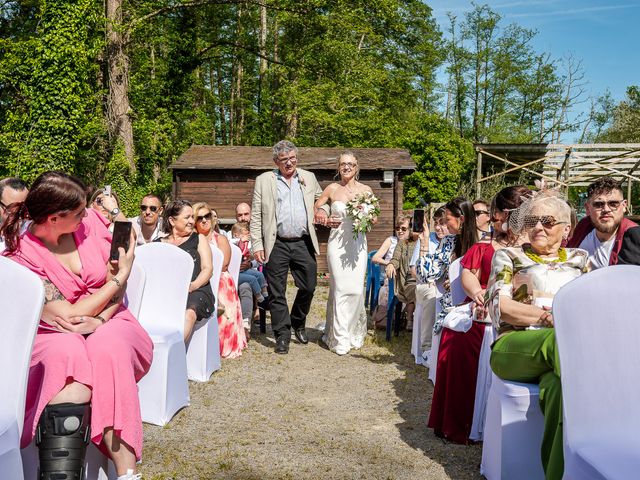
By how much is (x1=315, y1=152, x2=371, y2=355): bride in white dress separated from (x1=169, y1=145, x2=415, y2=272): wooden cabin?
7944 millimetres

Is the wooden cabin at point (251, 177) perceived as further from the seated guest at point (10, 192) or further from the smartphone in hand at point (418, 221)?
the seated guest at point (10, 192)

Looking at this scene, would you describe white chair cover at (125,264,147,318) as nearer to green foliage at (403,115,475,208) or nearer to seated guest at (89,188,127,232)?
seated guest at (89,188,127,232)

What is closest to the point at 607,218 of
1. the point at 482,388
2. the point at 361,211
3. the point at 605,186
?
the point at 605,186

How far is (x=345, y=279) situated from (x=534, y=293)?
3750mm

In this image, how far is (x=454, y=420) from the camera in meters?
4.04

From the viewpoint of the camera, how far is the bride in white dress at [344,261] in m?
6.84

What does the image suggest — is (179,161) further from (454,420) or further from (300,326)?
(454,420)

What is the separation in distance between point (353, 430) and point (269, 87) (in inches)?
1021

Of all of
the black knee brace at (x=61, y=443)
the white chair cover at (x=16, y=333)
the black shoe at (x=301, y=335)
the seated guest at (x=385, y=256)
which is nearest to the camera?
the white chair cover at (x=16, y=333)

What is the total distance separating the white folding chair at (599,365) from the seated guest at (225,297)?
14.8ft

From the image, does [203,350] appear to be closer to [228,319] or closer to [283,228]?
[228,319]

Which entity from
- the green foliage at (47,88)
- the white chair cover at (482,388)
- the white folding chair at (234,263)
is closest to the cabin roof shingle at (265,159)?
the green foliage at (47,88)

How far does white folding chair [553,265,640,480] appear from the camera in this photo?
7.50 feet

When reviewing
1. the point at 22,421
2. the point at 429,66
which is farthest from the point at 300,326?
the point at 429,66
